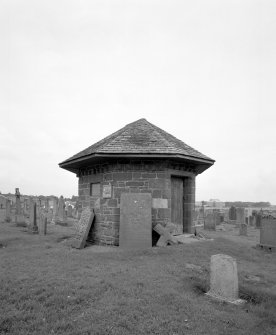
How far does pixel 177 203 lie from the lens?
11.2m

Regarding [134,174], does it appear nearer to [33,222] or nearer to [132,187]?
[132,187]

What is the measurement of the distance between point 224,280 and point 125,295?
185 centimetres

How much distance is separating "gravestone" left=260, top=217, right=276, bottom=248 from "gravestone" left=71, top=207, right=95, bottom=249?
6.68m

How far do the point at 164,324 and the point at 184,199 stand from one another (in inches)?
302

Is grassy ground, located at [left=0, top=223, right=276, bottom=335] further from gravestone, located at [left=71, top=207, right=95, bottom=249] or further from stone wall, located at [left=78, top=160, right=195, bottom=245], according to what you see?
stone wall, located at [left=78, top=160, right=195, bottom=245]

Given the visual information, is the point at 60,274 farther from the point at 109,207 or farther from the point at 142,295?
the point at 109,207

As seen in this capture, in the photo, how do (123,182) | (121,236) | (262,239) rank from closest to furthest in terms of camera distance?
(121,236) → (123,182) → (262,239)

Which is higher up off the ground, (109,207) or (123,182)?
(123,182)

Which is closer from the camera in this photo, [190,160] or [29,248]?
[29,248]

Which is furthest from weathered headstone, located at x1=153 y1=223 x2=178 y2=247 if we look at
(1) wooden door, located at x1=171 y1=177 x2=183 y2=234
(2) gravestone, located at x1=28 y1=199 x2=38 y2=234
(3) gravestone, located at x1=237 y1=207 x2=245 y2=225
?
(3) gravestone, located at x1=237 y1=207 x2=245 y2=225

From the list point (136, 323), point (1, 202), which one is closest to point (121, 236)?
point (136, 323)

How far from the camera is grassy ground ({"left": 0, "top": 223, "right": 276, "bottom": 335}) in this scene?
4141 mm

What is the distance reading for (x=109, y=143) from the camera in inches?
404

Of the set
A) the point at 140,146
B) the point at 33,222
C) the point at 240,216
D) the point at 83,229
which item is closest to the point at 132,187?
the point at 140,146
